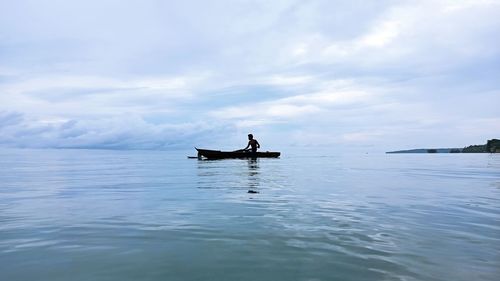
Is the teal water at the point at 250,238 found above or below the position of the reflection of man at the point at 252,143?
below

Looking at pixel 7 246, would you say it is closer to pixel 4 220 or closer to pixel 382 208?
pixel 4 220

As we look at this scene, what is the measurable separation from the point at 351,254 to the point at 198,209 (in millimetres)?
5656

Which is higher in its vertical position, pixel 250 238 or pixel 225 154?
pixel 225 154

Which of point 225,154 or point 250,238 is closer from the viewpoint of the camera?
point 250,238

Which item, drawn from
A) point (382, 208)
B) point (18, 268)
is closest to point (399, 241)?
point (382, 208)

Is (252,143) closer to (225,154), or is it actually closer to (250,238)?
(225,154)

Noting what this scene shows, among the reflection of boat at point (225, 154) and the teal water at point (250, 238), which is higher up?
the reflection of boat at point (225, 154)

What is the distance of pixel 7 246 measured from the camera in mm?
6781

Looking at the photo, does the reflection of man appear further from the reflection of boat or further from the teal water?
the teal water

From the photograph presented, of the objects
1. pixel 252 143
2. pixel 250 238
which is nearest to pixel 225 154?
pixel 252 143

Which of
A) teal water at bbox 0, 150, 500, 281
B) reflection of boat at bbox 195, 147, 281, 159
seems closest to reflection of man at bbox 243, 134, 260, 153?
reflection of boat at bbox 195, 147, 281, 159

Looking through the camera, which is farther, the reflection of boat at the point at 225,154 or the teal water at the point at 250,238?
the reflection of boat at the point at 225,154

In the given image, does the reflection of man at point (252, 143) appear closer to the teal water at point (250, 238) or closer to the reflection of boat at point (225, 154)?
the reflection of boat at point (225, 154)

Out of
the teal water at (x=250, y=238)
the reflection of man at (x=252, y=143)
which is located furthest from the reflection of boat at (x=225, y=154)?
the teal water at (x=250, y=238)
